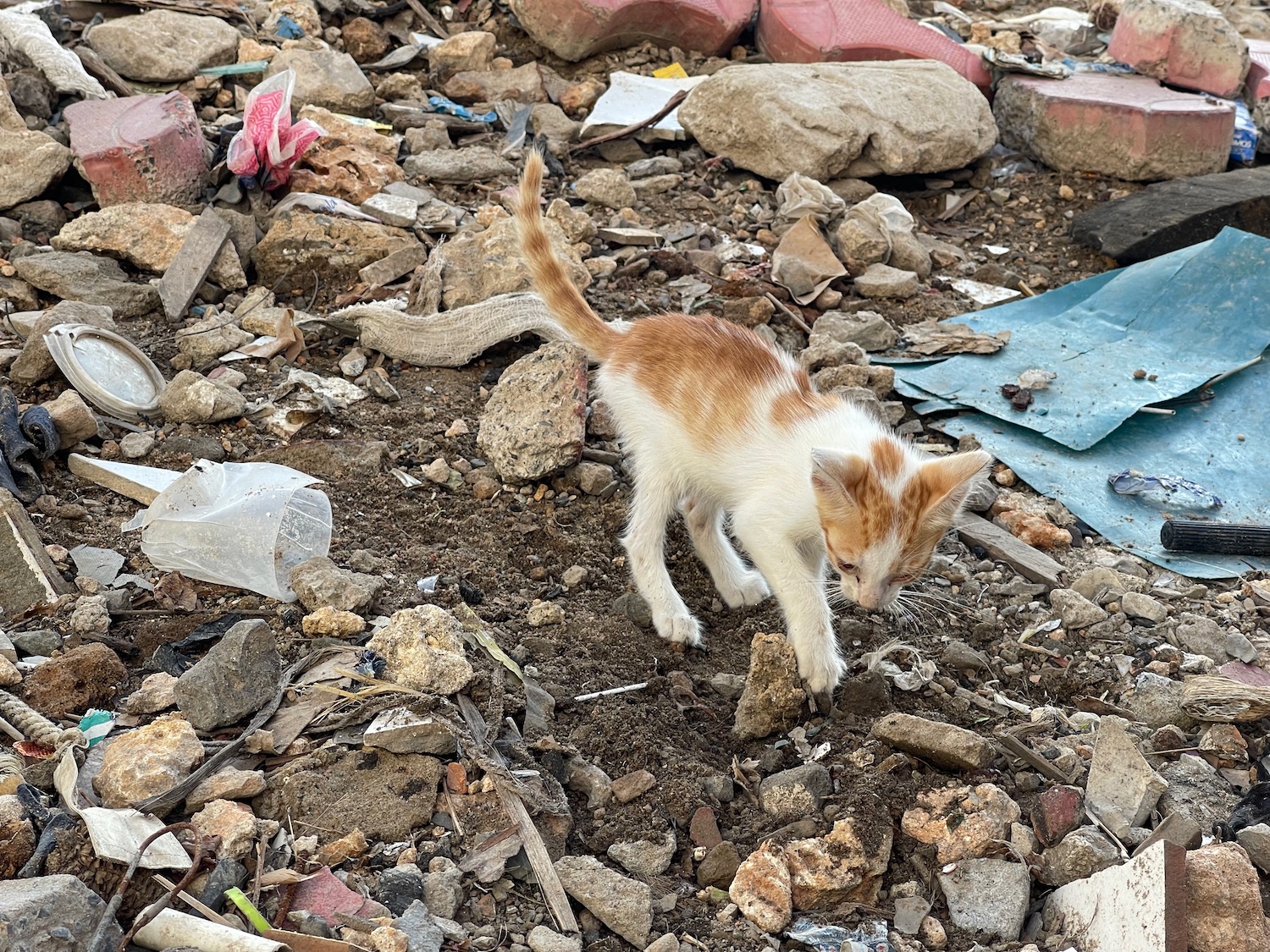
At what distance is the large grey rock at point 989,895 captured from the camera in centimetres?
257

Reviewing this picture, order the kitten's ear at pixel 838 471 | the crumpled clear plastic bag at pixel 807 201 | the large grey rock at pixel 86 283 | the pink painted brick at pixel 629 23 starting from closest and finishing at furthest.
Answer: the kitten's ear at pixel 838 471, the large grey rock at pixel 86 283, the crumpled clear plastic bag at pixel 807 201, the pink painted brick at pixel 629 23

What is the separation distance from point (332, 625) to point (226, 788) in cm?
63

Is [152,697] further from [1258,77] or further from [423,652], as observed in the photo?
[1258,77]

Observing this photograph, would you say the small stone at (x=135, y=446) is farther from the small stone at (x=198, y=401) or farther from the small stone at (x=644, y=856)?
the small stone at (x=644, y=856)

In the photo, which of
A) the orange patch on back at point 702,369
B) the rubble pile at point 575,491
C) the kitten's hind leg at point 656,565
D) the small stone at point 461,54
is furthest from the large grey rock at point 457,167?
the kitten's hind leg at point 656,565

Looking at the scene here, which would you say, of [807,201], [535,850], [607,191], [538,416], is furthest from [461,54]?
[535,850]

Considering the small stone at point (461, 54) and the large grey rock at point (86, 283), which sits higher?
the small stone at point (461, 54)

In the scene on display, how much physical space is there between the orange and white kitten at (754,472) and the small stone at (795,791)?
0.39 m

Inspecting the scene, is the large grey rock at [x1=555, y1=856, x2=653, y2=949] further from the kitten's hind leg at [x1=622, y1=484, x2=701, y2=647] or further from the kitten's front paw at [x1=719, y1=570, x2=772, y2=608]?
the kitten's front paw at [x1=719, y1=570, x2=772, y2=608]

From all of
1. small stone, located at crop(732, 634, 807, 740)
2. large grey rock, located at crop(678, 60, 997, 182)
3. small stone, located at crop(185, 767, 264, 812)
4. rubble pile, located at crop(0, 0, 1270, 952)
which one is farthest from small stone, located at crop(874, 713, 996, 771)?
large grey rock, located at crop(678, 60, 997, 182)

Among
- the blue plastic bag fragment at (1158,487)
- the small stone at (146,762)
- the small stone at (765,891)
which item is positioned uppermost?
the small stone at (146,762)

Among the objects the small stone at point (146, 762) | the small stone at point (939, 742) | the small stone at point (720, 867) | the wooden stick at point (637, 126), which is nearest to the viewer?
the small stone at point (146, 762)

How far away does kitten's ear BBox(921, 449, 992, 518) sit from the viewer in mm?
3115

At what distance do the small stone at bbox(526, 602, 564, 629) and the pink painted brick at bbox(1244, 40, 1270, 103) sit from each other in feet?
20.0
